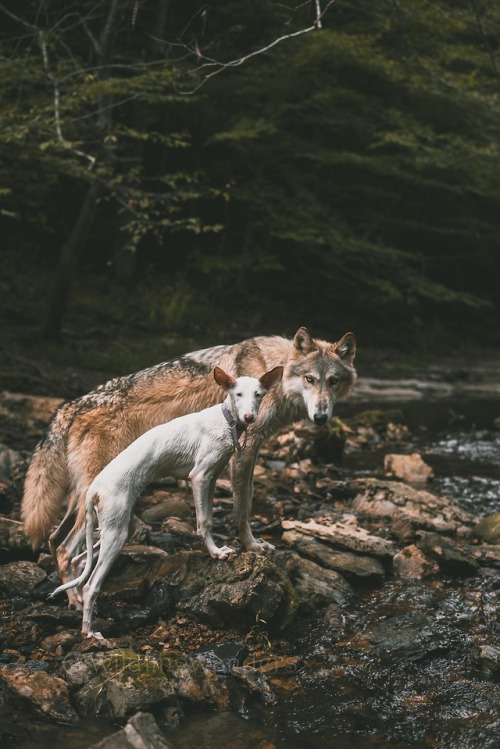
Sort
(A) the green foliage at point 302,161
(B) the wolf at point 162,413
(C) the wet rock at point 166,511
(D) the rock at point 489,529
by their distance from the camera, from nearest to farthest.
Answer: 1. (B) the wolf at point 162,413
2. (C) the wet rock at point 166,511
3. (D) the rock at point 489,529
4. (A) the green foliage at point 302,161

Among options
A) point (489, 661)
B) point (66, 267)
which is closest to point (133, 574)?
point (489, 661)

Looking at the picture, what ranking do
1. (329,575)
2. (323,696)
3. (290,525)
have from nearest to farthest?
(323,696), (329,575), (290,525)

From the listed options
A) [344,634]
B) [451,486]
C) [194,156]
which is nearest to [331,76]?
[194,156]

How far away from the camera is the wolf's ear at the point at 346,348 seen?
6.67m

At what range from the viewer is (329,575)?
621cm

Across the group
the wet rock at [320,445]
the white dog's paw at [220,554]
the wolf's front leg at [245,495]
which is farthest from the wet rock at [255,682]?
the wet rock at [320,445]

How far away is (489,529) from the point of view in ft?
25.2

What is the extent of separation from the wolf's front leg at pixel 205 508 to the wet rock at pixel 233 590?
8 cm

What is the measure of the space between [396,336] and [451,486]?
16452 mm

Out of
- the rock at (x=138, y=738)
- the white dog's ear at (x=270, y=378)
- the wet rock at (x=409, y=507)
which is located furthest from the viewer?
the wet rock at (x=409, y=507)

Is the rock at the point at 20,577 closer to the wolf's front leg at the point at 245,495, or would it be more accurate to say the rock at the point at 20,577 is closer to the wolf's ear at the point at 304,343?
the wolf's front leg at the point at 245,495

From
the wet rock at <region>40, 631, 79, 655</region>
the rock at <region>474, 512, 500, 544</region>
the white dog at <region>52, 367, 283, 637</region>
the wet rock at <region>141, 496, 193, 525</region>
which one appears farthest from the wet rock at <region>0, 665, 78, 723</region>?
the rock at <region>474, 512, 500, 544</region>

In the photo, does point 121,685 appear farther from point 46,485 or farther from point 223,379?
point 223,379

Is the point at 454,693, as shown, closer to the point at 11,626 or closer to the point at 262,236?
the point at 11,626
